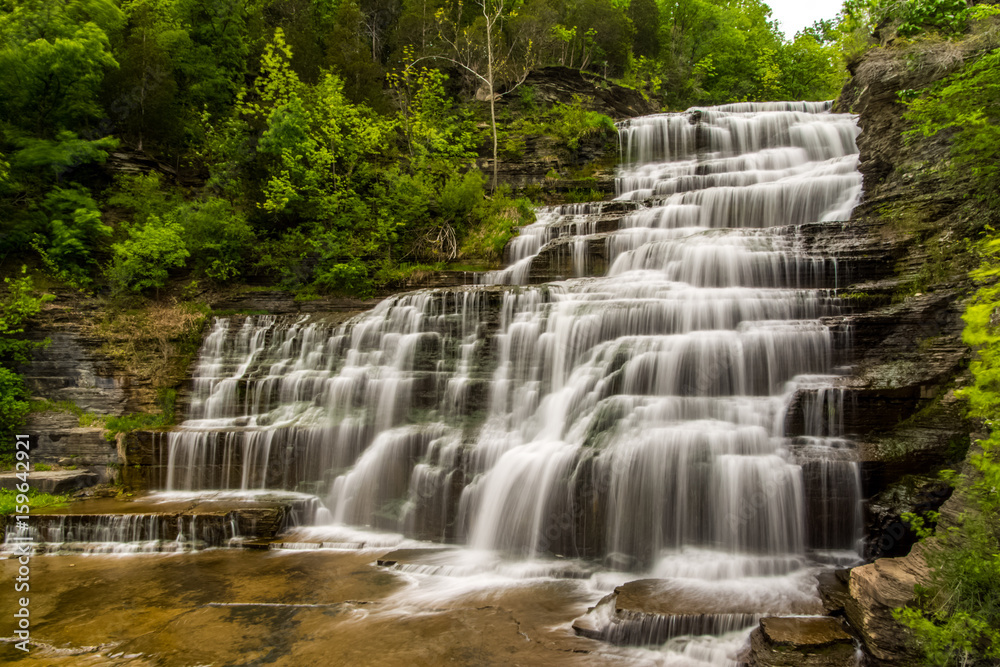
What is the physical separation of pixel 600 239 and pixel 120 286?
12551 millimetres

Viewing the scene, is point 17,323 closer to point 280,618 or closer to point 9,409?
point 9,409

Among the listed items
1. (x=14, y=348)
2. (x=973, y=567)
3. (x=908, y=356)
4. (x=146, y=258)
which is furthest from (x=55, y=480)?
(x=908, y=356)

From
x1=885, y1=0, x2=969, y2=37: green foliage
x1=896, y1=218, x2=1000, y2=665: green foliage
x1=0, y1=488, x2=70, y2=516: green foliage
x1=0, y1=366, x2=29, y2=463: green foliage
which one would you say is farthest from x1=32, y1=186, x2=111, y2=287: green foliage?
x1=885, y1=0, x2=969, y2=37: green foliage

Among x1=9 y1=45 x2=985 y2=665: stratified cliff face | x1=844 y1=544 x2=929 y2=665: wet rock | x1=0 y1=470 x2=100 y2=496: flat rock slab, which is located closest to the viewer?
x1=844 y1=544 x2=929 y2=665: wet rock

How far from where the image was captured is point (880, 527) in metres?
6.56

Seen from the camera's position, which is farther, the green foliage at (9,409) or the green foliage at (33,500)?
the green foliage at (9,409)

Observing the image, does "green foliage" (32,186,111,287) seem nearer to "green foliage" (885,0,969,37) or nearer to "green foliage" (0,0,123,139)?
"green foliage" (0,0,123,139)

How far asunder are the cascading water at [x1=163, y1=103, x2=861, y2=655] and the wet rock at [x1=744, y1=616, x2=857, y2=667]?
1.50ft

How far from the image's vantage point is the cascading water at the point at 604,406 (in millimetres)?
7066

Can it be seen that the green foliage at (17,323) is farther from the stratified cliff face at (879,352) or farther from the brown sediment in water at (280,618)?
the brown sediment in water at (280,618)

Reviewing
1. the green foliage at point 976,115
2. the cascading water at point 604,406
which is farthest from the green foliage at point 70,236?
the green foliage at point 976,115

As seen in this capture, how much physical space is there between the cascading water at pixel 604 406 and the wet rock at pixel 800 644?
46 cm

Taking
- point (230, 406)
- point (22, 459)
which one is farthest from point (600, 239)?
point (22, 459)

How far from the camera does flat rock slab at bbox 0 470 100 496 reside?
10773mm
